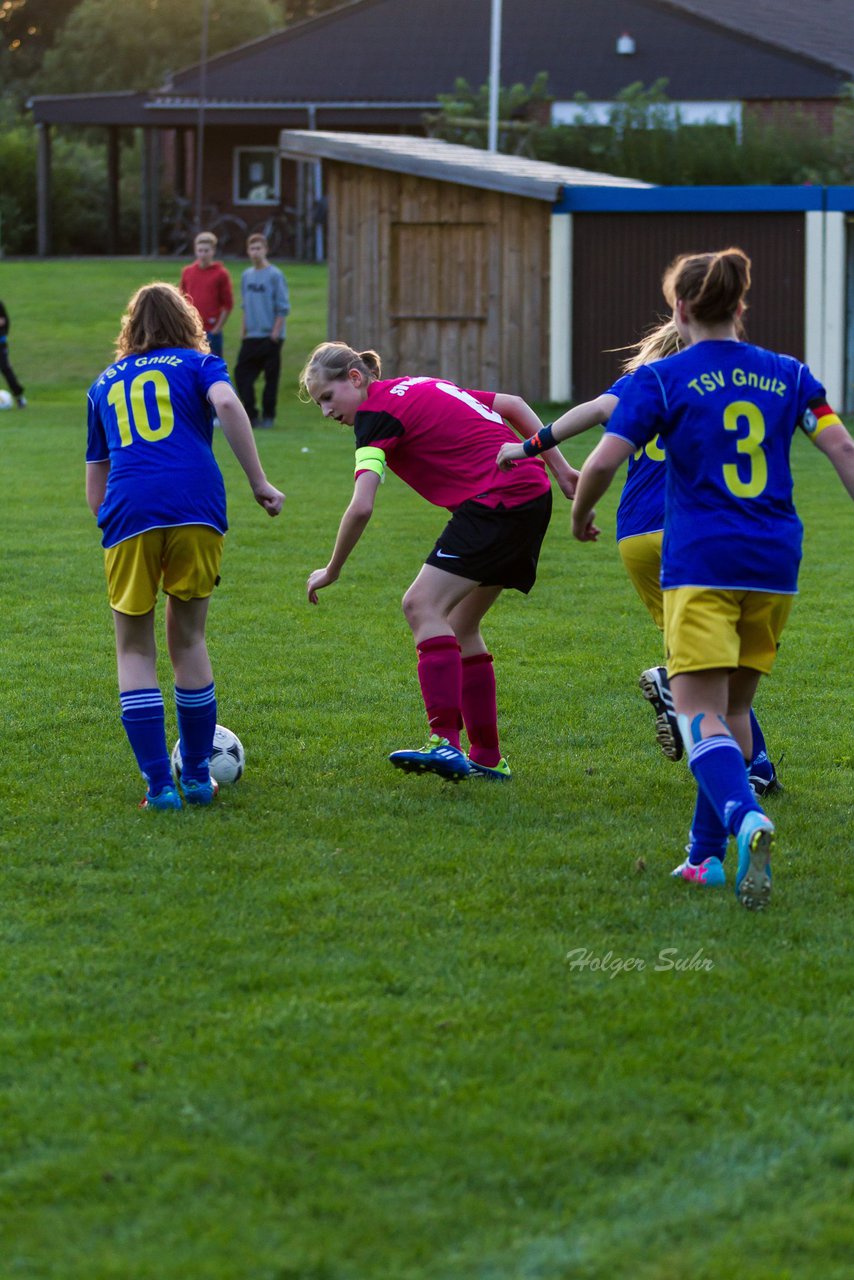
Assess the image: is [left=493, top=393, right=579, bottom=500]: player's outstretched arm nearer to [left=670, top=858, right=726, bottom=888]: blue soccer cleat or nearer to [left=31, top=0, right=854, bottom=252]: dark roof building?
[left=670, top=858, right=726, bottom=888]: blue soccer cleat

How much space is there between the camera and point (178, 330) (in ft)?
18.6

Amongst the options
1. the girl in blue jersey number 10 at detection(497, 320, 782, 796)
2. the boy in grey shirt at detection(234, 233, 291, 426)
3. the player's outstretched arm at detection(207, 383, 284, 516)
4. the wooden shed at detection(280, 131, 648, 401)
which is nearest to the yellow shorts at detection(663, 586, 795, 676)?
the girl in blue jersey number 10 at detection(497, 320, 782, 796)

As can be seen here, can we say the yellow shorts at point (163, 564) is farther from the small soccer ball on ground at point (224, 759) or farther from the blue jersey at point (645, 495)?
the blue jersey at point (645, 495)

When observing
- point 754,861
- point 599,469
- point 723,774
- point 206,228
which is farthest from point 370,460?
point 206,228

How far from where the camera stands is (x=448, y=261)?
69.6ft

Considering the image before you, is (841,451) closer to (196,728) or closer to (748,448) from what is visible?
(748,448)

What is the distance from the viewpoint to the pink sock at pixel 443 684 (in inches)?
231

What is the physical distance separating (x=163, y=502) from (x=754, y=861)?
2.31 meters

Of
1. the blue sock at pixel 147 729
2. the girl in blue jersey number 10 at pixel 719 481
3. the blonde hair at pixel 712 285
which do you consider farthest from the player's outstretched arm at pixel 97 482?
the blonde hair at pixel 712 285

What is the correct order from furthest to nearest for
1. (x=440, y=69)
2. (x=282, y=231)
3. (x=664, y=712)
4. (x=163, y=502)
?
(x=282, y=231)
(x=440, y=69)
(x=664, y=712)
(x=163, y=502)

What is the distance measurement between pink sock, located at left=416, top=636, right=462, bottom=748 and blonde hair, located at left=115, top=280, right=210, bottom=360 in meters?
1.32

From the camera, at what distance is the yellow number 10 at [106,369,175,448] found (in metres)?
5.56

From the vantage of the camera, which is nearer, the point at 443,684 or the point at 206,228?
the point at 443,684

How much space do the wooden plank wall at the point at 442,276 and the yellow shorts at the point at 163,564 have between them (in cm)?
1586
